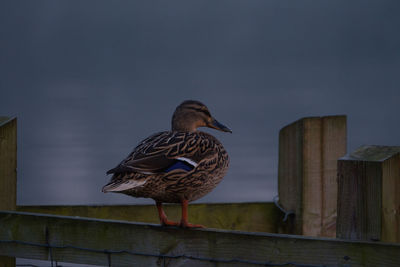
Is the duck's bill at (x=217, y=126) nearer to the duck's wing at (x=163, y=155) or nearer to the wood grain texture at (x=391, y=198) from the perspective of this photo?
the duck's wing at (x=163, y=155)

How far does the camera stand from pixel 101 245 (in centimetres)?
274

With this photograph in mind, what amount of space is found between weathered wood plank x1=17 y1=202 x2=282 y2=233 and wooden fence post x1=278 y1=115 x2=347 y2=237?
1.17 feet

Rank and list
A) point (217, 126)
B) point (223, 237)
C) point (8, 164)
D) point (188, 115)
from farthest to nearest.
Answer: point (217, 126) < point (188, 115) < point (8, 164) < point (223, 237)

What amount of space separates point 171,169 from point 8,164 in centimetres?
107

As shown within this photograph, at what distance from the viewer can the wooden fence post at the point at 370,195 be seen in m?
2.36

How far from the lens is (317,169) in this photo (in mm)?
3904

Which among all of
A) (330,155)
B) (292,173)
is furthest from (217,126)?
(330,155)

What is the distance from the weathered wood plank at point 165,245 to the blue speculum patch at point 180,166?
292mm

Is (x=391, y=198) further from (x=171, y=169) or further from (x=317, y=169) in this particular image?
(x=317, y=169)

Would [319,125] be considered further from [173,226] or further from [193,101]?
[173,226]

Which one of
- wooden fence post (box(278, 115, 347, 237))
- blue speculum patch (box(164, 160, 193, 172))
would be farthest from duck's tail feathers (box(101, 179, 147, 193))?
wooden fence post (box(278, 115, 347, 237))

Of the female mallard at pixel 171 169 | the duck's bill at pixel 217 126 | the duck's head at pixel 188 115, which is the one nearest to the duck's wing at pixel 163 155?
the female mallard at pixel 171 169

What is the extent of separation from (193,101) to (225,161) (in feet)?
1.81

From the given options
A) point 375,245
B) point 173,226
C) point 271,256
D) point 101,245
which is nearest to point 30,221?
point 101,245
